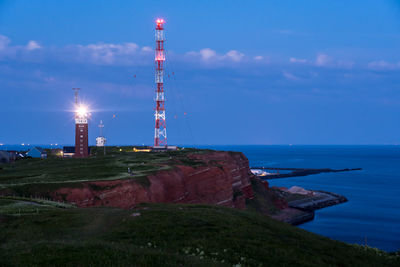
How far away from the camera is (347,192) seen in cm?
11588

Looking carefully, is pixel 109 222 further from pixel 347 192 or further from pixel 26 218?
pixel 347 192

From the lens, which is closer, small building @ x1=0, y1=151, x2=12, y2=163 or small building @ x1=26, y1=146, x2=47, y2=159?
small building @ x1=0, y1=151, x2=12, y2=163

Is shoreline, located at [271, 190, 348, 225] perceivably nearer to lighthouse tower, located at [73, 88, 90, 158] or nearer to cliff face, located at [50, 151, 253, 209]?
cliff face, located at [50, 151, 253, 209]

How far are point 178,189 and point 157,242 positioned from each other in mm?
32457

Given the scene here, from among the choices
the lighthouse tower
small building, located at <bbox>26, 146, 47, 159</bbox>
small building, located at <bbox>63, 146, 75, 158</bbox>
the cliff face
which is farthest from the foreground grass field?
small building, located at <bbox>26, 146, 47, 159</bbox>

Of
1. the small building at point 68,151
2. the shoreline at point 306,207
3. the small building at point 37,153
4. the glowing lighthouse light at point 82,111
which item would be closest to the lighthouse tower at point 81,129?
the glowing lighthouse light at point 82,111

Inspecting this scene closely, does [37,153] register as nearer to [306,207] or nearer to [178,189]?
[178,189]

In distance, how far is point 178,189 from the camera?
51.8 metres

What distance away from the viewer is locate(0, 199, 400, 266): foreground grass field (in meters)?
14.0

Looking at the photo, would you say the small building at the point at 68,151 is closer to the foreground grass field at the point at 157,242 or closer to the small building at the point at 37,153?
the small building at the point at 37,153

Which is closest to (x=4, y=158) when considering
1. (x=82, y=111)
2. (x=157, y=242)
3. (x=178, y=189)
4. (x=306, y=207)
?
(x=82, y=111)

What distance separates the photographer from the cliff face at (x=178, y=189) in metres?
39.4

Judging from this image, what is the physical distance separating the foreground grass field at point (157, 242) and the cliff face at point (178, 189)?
12927 millimetres

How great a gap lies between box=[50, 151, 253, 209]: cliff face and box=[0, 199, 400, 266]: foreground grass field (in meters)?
12.9
